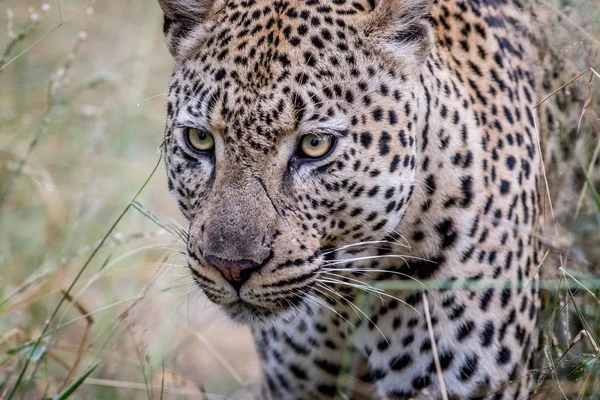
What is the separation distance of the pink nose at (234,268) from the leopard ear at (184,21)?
1.12m

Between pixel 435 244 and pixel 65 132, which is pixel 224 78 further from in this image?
pixel 65 132

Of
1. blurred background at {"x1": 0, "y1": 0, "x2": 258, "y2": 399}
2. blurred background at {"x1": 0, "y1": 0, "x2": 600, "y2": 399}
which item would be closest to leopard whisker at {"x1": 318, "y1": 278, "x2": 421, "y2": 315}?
blurred background at {"x1": 0, "y1": 0, "x2": 600, "y2": 399}

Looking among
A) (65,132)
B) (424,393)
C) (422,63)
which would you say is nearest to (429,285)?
(424,393)

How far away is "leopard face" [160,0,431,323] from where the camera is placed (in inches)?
158

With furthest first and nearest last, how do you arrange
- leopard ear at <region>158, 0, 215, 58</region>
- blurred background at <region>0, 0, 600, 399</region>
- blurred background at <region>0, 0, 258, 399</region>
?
blurred background at <region>0, 0, 258, 399</region>
blurred background at <region>0, 0, 600, 399</region>
leopard ear at <region>158, 0, 215, 58</region>

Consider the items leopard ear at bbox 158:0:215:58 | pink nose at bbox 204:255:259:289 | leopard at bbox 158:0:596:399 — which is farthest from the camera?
leopard ear at bbox 158:0:215:58

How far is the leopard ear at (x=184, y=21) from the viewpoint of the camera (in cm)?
443

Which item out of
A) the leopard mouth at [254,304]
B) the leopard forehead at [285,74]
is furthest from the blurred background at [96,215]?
the leopard forehead at [285,74]

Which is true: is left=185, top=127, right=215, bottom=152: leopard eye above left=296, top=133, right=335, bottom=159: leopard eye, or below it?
above

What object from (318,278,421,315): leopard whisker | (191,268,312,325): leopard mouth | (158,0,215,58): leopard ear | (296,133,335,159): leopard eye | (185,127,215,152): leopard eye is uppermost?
(158,0,215,58): leopard ear

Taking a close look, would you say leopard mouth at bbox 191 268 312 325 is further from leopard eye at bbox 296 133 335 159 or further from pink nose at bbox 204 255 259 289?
leopard eye at bbox 296 133 335 159

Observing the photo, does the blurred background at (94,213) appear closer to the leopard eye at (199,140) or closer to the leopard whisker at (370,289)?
the leopard whisker at (370,289)

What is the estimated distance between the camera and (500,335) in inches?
180

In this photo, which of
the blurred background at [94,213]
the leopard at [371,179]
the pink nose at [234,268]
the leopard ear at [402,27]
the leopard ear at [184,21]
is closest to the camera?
the pink nose at [234,268]
